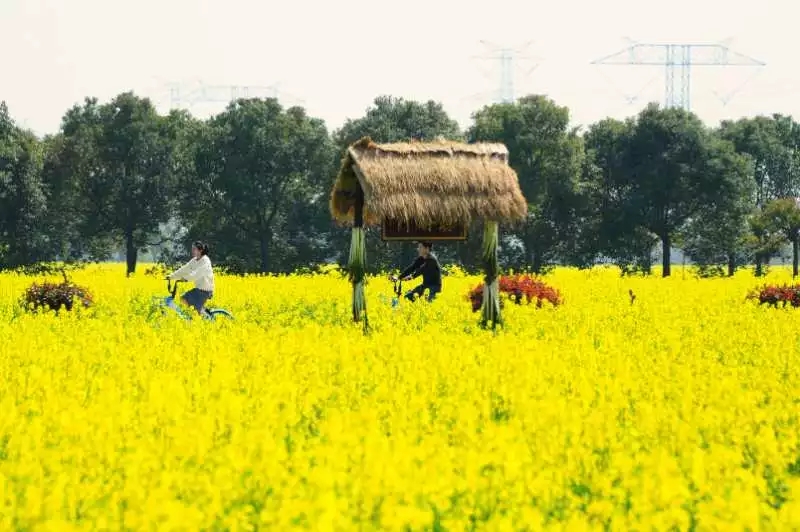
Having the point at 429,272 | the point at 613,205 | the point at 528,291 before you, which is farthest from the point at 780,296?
the point at 613,205

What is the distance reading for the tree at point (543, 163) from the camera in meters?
57.8

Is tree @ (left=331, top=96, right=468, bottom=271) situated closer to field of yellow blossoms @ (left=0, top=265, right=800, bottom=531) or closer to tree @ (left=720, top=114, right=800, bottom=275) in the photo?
tree @ (left=720, top=114, right=800, bottom=275)

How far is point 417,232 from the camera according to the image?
20.0 meters

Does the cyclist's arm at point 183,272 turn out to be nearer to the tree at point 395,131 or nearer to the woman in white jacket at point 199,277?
the woman in white jacket at point 199,277

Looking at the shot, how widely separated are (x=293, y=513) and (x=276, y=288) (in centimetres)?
2648

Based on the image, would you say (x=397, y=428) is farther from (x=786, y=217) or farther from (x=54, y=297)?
(x=786, y=217)

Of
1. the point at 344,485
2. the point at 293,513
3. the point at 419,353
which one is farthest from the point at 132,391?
the point at 293,513

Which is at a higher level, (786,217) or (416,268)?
(786,217)

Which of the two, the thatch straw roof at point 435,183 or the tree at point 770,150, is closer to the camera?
the thatch straw roof at point 435,183

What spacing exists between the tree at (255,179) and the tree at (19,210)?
7727mm

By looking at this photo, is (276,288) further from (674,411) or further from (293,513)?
(293,513)

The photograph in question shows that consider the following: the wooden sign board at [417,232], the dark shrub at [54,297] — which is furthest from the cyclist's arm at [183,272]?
the dark shrub at [54,297]

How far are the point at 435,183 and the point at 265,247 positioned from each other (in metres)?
38.5

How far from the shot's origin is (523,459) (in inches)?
283
